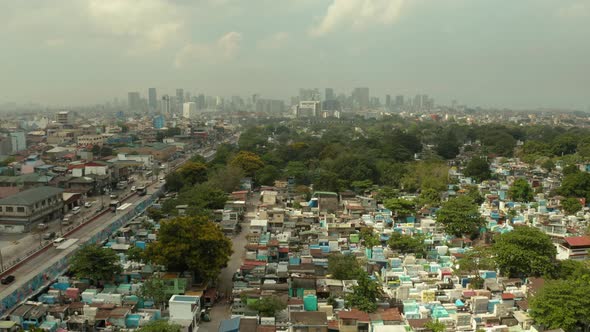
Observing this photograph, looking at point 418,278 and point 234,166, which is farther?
point 234,166

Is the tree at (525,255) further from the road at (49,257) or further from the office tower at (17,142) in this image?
the office tower at (17,142)

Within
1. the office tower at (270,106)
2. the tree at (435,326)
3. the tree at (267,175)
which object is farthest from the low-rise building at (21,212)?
the office tower at (270,106)

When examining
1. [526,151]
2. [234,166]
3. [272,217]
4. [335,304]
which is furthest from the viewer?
[526,151]

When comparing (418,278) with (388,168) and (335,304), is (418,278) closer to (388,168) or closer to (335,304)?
(335,304)

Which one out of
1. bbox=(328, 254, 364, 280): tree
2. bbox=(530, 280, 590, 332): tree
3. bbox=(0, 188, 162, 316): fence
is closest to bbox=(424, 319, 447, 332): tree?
bbox=(530, 280, 590, 332): tree

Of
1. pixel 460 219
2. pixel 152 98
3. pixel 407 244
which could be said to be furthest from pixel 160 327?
pixel 152 98

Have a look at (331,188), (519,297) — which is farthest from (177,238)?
(331,188)

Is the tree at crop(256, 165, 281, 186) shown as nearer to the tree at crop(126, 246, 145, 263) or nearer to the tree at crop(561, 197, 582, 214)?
the tree at crop(126, 246, 145, 263)
